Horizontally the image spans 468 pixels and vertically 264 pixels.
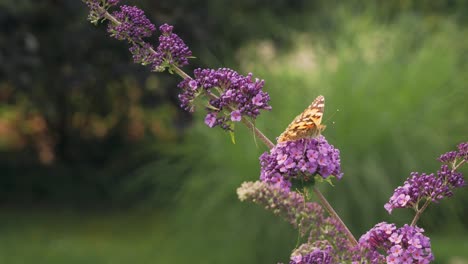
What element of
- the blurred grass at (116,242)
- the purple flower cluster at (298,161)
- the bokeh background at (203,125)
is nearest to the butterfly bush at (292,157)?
the purple flower cluster at (298,161)

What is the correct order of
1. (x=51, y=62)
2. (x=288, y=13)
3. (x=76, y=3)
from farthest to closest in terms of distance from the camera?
(x=288, y=13) < (x=51, y=62) < (x=76, y=3)

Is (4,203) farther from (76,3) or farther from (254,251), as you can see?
(254,251)

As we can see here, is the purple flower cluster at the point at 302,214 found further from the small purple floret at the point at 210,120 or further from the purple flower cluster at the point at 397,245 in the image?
the small purple floret at the point at 210,120

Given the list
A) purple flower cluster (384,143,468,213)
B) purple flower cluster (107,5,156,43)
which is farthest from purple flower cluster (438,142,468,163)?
purple flower cluster (107,5,156,43)

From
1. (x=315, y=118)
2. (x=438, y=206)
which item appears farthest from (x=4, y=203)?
(x=315, y=118)

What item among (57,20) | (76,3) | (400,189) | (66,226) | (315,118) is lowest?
(400,189)

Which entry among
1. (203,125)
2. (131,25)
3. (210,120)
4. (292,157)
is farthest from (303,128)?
(203,125)

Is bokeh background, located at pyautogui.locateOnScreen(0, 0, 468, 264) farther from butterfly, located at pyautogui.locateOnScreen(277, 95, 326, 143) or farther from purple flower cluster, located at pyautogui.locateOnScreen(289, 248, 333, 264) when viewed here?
purple flower cluster, located at pyautogui.locateOnScreen(289, 248, 333, 264)
